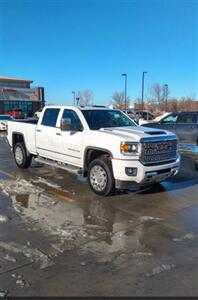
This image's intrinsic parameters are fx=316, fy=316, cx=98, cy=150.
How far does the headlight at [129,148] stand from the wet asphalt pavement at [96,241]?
1.03 meters

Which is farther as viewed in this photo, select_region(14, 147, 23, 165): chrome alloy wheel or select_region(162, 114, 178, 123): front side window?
select_region(162, 114, 178, 123): front side window

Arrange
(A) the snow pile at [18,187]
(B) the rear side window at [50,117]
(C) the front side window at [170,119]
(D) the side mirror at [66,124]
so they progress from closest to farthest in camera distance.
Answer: (A) the snow pile at [18,187], (D) the side mirror at [66,124], (B) the rear side window at [50,117], (C) the front side window at [170,119]

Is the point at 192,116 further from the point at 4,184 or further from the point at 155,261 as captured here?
the point at 155,261

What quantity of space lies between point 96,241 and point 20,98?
57624 mm

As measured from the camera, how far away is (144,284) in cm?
336

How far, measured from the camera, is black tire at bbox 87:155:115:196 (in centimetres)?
650

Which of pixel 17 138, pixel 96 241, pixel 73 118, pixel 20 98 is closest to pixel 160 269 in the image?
pixel 96 241

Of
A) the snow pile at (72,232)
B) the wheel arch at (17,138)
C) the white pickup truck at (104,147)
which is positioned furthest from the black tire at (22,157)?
the snow pile at (72,232)

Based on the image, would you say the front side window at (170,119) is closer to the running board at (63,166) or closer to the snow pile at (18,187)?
the running board at (63,166)

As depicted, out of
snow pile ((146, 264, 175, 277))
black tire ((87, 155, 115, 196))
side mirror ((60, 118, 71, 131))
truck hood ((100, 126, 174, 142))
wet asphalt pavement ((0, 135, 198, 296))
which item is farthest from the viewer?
side mirror ((60, 118, 71, 131))

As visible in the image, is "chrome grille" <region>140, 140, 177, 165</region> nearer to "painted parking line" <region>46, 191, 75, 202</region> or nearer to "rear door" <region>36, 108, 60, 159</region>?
"painted parking line" <region>46, 191, 75, 202</region>

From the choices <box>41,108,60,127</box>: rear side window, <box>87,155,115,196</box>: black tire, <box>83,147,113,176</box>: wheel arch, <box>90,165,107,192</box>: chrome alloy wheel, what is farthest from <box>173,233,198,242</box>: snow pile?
<box>41,108,60,127</box>: rear side window

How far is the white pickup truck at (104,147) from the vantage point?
6.30m

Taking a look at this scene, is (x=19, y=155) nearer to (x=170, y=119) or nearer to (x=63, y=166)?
(x=63, y=166)
